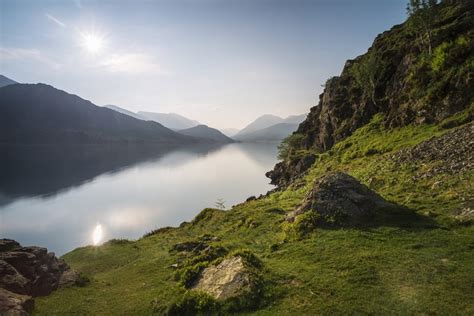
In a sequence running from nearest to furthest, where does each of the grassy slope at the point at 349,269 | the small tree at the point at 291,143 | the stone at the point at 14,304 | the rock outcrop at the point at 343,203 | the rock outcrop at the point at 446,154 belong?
the grassy slope at the point at 349,269 < the stone at the point at 14,304 < the rock outcrop at the point at 343,203 < the rock outcrop at the point at 446,154 < the small tree at the point at 291,143

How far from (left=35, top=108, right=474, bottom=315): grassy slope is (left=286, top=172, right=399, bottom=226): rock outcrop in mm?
1394

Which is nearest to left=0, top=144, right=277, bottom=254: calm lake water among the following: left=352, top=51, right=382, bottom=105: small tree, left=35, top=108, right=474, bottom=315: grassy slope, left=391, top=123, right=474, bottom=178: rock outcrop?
left=35, top=108, right=474, bottom=315: grassy slope

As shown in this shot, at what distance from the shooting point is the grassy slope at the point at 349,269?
12.5 m

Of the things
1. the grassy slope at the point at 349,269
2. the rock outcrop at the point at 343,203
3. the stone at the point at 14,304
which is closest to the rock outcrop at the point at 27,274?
the stone at the point at 14,304

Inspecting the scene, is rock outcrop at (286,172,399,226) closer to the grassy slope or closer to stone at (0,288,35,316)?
the grassy slope

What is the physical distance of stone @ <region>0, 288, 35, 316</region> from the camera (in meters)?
14.4

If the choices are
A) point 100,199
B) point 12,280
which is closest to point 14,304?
point 12,280

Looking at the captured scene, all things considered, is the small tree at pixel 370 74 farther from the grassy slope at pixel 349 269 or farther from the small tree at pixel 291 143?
the grassy slope at pixel 349 269

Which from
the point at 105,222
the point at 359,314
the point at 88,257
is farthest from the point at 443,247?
the point at 105,222

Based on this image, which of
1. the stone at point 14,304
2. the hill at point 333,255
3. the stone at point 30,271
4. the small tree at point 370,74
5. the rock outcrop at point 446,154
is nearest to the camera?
the hill at point 333,255

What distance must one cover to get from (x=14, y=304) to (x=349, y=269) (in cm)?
1804

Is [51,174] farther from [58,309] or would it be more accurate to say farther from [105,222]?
[58,309]

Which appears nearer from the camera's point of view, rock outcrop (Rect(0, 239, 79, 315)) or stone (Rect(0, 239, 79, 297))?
rock outcrop (Rect(0, 239, 79, 315))

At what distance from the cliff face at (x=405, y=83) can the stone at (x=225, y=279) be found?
4539 centimetres
